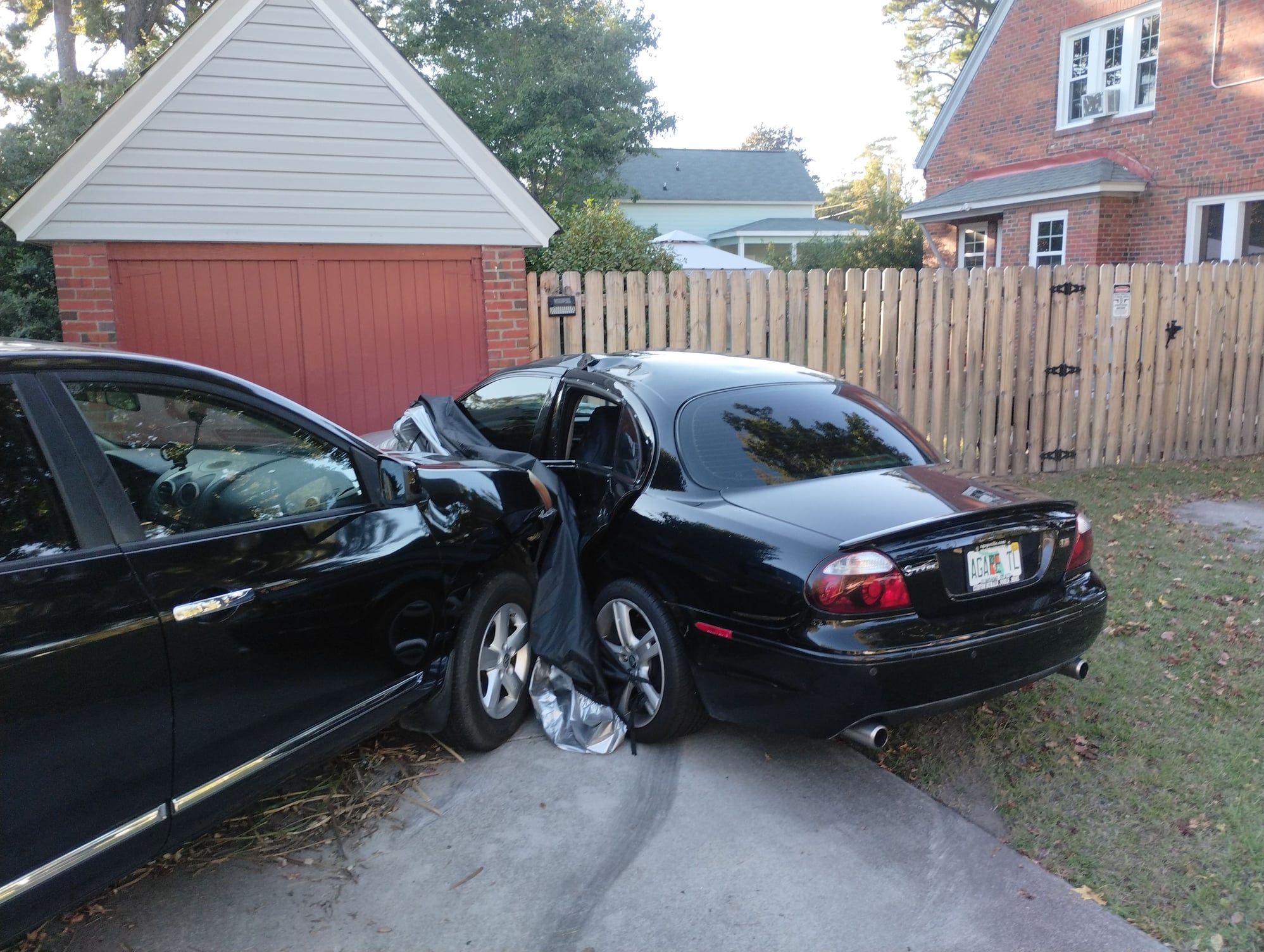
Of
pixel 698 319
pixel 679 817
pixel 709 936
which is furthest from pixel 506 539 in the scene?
pixel 698 319

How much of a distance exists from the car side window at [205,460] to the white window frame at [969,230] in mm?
18502

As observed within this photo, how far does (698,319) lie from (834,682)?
5408mm

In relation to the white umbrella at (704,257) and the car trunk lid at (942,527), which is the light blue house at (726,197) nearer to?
the white umbrella at (704,257)

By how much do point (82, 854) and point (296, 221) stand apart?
21.3 ft

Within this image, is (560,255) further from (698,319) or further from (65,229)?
(65,229)

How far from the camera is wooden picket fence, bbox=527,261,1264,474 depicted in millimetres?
8359

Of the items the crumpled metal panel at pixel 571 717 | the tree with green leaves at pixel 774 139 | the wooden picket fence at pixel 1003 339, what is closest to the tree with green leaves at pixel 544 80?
the wooden picket fence at pixel 1003 339

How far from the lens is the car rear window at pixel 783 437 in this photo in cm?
416

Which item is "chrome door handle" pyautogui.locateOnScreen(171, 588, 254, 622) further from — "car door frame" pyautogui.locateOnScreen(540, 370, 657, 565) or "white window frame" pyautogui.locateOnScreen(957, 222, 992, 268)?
"white window frame" pyautogui.locateOnScreen(957, 222, 992, 268)

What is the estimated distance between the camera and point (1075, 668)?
13.1 feet

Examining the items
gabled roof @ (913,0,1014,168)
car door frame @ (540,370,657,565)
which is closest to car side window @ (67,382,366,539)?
car door frame @ (540,370,657,565)

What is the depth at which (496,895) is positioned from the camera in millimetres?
3238

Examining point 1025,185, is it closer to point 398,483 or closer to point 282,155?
point 282,155

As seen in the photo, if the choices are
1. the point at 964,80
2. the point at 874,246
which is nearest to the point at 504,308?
the point at 964,80
